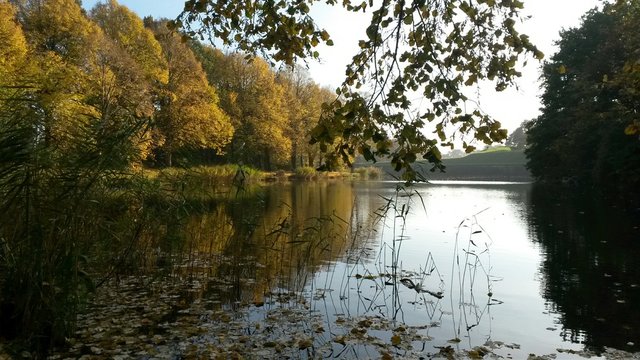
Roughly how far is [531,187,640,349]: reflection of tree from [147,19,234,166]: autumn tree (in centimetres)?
2604

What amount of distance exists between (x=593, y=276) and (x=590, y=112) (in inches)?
1105

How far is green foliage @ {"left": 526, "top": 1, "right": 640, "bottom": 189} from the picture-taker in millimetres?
28438

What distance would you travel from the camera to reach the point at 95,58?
29.5 m

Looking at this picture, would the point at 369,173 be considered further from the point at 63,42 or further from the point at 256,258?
the point at 256,258

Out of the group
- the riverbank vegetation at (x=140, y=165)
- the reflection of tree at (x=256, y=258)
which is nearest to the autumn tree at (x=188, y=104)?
the reflection of tree at (x=256, y=258)

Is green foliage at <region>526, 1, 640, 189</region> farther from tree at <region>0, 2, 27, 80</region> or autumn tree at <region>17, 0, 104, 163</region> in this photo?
tree at <region>0, 2, 27, 80</region>

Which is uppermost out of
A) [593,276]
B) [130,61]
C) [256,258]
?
[130,61]

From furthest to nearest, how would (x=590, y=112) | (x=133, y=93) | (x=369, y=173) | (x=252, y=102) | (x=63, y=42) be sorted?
(x=369, y=173) → (x=252, y=102) → (x=590, y=112) → (x=63, y=42) → (x=133, y=93)

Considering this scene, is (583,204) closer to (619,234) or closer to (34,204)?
(619,234)

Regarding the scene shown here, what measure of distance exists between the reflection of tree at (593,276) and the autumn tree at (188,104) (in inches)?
1025

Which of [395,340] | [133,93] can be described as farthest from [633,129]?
[133,93]

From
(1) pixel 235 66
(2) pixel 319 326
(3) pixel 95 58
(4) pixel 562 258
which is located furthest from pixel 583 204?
(1) pixel 235 66

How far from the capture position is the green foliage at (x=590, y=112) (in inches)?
1120

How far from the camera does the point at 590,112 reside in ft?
111
